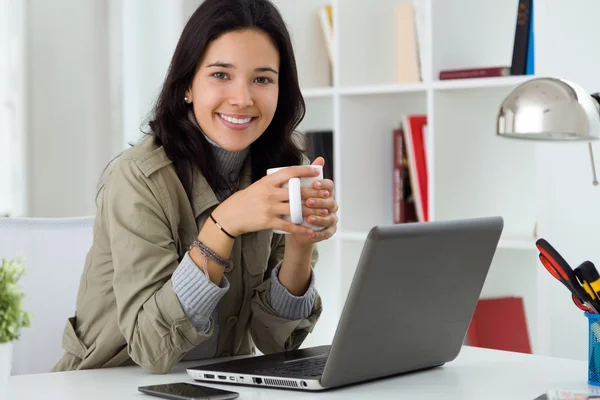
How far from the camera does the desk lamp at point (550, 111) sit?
4.08ft

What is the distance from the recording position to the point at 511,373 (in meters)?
1.31

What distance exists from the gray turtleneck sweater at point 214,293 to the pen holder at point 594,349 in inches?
20.8

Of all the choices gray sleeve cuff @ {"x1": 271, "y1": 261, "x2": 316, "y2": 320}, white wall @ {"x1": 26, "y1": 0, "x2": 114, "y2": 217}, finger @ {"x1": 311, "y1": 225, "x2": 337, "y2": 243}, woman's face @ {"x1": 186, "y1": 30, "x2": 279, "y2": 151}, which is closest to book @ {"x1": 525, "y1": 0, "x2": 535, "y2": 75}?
woman's face @ {"x1": 186, "y1": 30, "x2": 279, "y2": 151}

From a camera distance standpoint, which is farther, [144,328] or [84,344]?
[84,344]

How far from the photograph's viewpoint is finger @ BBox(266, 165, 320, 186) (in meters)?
1.29

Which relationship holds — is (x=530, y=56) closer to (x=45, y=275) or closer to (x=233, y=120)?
(x=233, y=120)

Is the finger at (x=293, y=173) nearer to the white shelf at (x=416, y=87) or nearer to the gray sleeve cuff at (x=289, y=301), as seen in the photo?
the gray sleeve cuff at (x=289, y=301)

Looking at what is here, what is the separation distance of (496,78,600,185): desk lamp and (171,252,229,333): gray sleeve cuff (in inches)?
20.2

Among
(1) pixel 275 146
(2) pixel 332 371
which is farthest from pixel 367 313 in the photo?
(1) pixel 275 146

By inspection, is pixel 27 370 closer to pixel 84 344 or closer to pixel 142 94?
pixel 84 344

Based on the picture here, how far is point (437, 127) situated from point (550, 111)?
1283mm

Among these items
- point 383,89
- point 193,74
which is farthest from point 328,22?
point 193,74

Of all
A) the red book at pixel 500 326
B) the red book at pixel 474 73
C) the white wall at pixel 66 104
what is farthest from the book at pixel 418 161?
the white wall at pixel 66 104

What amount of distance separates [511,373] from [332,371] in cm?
31
